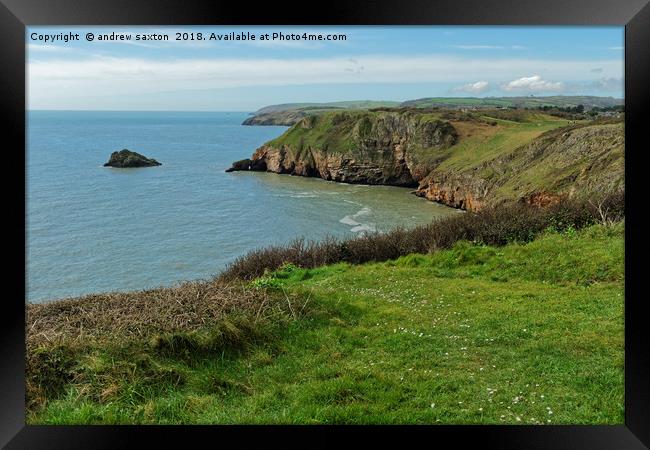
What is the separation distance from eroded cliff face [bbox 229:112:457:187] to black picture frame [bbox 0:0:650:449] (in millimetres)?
27151

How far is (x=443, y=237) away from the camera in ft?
40.9

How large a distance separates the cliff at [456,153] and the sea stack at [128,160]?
603cm

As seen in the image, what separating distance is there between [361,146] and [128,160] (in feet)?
53.4

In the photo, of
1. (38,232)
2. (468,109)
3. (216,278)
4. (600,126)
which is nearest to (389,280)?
(216,278)

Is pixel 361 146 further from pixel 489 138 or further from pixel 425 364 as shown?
pixel 425 364

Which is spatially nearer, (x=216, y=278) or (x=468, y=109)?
(x=216, y=278)

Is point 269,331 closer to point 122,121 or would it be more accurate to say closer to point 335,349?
point 335,349

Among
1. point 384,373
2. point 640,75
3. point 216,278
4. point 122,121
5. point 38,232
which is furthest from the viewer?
point 122,121

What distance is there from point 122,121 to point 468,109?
16886mm

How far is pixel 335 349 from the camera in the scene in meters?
6.79

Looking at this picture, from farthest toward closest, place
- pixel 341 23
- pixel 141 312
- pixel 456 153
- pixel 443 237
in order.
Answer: pixel 456 153, pixel 443 237, pixel 141 312, pixel 341 23

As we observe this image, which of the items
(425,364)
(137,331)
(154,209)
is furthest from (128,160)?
(425,364)

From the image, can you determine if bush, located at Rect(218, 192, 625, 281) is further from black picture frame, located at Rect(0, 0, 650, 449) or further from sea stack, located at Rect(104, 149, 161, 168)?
sea stack, located at Rect(104, 149, 161, 168)

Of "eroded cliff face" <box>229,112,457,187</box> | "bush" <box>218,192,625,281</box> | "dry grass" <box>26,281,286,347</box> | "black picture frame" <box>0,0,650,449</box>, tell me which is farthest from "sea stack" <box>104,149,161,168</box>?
"black picture frame" <box>0,0,650,449</box>
